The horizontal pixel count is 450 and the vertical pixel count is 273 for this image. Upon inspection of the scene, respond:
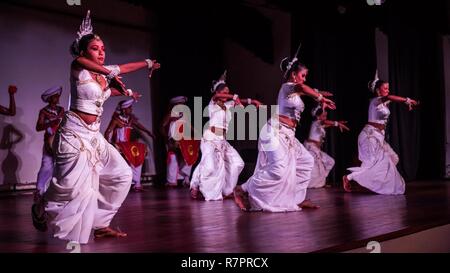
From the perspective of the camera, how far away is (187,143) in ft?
30.2

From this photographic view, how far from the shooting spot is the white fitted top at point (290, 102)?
17.2 ft

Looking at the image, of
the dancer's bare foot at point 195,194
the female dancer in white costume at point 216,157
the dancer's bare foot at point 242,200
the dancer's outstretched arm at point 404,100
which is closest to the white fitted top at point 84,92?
the dancer's bare foot at point 242,200

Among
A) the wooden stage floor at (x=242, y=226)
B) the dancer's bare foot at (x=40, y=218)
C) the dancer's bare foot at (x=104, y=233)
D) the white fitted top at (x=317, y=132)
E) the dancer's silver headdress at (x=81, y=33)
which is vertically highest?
the dancer's silver headdress at (x=81, y=33)

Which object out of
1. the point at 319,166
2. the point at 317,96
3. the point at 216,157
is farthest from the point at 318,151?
the point at 317,96

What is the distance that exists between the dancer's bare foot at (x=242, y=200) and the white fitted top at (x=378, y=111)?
250cm

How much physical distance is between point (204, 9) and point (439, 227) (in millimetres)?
6292

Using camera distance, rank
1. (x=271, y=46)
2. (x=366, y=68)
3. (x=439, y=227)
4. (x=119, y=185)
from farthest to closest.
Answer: (x=271, y=46), (x=366, y=68), (x=439, y=227), (x=119, y=185)

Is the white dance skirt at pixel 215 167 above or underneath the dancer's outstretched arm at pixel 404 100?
underneath

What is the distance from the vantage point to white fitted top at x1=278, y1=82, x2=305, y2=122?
5.23 meters

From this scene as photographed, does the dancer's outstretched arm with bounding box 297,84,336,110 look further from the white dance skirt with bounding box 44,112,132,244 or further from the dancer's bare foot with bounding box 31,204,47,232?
the dancer's bare foot with bounding box 31,204,47,232

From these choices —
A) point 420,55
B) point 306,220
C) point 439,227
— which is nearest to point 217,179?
point 306,220

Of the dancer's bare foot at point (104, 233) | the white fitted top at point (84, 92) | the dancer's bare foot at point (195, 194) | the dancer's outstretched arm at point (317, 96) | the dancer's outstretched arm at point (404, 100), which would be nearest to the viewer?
the white fitted top at point (84, 92)

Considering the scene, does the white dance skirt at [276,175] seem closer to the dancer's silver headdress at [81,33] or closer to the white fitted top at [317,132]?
the dancer's silver headdress at [81,33]
